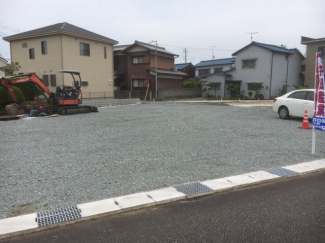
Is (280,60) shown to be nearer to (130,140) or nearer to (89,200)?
(130,140)

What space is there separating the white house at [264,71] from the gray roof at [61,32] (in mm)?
16162

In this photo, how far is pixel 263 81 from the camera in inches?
1294

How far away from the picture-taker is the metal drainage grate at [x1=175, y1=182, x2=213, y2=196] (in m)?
4.58

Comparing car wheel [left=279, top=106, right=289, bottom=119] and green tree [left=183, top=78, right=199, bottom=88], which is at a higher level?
green tree [left=183, top=78, right=199, bottom=88]

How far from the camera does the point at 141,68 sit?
3431cm

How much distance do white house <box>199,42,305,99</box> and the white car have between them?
19740 mm

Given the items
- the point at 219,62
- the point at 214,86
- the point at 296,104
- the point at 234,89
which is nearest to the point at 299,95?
the point at 296,104

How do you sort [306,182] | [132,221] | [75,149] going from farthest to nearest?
[75,149] < [306,182] < [132,221]

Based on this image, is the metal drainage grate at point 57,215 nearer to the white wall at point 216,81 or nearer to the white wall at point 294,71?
the white wall at point 216,81

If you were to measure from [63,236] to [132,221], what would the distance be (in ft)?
→ 2.89

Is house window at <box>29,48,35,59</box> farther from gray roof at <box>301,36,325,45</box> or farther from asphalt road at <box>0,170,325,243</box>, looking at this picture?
gray roof at <box>301,36,325,45</box>

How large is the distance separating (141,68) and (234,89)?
466 inches

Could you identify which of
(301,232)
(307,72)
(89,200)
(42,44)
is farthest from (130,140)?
(307,72)

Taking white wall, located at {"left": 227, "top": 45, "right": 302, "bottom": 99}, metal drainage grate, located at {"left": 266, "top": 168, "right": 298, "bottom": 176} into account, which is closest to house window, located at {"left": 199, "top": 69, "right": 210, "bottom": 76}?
white wall, located at {"left": 227, "top": 45, "right": 302, "bottom": 99}
